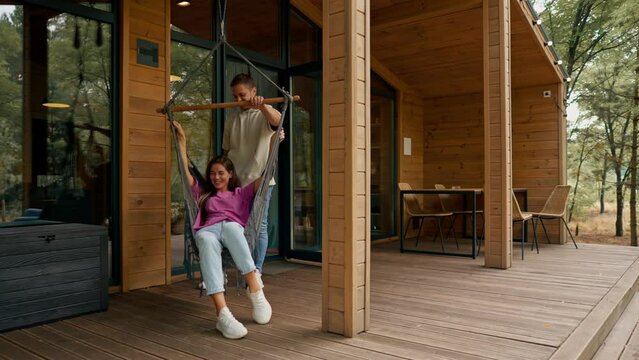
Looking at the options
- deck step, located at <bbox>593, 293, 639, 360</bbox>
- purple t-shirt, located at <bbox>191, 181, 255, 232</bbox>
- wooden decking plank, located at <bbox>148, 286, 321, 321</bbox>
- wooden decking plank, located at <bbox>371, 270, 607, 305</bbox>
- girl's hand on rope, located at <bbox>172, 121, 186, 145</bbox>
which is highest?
girl's hand on rope, located at <bbox>172, 121, 186, 145</bbox>

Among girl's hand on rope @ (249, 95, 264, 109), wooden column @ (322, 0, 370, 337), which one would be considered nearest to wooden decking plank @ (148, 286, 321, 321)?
wooden column @ (322, 0, 370, 337)

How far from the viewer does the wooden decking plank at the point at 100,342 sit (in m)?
2.02

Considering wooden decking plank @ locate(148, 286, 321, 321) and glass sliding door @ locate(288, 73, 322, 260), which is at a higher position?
glass sliding door @ locate(288, 73, 322, 260)

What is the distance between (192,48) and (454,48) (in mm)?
3257

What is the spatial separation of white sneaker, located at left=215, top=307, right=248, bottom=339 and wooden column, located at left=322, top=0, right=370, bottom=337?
419 millimetres

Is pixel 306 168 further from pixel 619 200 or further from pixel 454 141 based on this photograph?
pixel 619 200

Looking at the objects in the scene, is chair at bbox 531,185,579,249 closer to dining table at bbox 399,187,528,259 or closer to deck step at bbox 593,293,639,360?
dining table at bbox 399,187,528,259

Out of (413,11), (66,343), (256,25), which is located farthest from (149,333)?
(413,11)

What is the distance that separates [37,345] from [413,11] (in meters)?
4.40

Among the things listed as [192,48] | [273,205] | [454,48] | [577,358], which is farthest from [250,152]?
[454,48]

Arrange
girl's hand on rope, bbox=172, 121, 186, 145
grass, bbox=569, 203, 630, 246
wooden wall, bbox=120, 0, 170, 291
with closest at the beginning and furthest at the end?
girl's hand on rope, bbox=172, 121, 186, 145, wooden wall, bbox=120, 0, 170, 291, grass, bbox=569, 203, 630, 246

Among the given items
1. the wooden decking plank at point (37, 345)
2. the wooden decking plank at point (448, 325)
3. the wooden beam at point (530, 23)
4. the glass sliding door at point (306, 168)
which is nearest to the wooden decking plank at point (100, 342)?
the wooden decking plank at point (37, 345)

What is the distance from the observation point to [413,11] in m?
4.91

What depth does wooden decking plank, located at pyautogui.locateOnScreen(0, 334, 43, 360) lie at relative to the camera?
2014 mm
